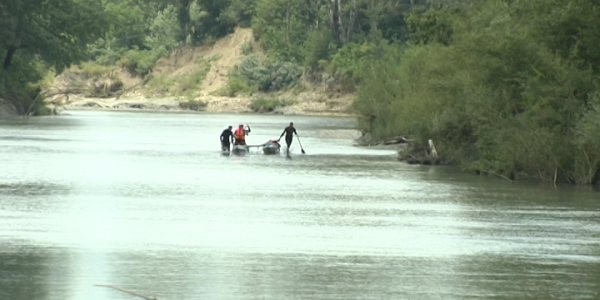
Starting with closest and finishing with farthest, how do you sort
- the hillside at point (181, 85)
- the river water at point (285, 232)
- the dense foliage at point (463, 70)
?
the river water at point (285, 232)
the dense foliage at point (463, 70)
the hillside at point (181, 85)

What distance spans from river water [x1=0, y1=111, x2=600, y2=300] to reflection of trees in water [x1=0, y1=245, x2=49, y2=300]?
0.03 meters

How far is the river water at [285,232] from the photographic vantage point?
63.9 feet

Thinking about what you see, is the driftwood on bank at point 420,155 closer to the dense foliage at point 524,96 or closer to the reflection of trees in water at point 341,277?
the dense foliage at point 524,96

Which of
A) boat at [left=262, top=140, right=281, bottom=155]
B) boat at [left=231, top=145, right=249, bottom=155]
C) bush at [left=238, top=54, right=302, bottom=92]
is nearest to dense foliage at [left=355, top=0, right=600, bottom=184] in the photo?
boat at [left=262, top=140, right=281, bottom=155]

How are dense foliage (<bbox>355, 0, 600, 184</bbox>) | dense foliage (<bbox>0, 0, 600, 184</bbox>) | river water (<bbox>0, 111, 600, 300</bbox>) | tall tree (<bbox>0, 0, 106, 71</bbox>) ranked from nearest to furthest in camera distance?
river water (<bbox>0, 111, 600, 300</bbox>) → dense foliage (<bbox>355, 0, 600, 184</bbox>) → dense foliage (<bbox>0, 0, 600, 184</bbox>) → tall tree (<bbox>0, 0, 106, 71</bbox>)

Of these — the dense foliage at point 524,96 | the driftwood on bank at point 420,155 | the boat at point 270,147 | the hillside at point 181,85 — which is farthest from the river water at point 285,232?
the hillside at point 181,85

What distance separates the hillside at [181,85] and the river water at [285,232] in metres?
74.9

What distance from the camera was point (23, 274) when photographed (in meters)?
20.0

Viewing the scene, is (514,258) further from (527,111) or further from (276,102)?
(276,102)

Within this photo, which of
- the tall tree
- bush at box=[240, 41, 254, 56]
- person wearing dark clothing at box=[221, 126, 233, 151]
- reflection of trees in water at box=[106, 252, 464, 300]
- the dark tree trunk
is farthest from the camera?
bush at box=[240, 41, 254, 56]

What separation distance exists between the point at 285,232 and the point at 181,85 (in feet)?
343

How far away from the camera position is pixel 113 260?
21.7 m

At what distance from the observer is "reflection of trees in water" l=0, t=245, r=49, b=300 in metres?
18.2

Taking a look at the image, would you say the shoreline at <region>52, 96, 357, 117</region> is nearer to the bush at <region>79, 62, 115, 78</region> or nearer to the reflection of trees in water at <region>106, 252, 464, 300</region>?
the bush at <region>79, 62, 115, 78</region>
